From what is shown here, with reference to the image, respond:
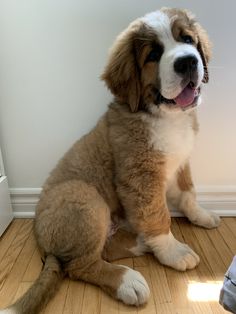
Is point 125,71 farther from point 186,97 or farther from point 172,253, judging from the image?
point 172,253

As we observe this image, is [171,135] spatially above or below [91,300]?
above

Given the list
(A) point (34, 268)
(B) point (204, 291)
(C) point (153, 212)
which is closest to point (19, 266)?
(A) point (34, 268)

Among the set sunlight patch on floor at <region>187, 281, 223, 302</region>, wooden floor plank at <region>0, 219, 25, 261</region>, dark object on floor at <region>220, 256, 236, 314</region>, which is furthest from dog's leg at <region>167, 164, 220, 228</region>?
dark object on floor at <region>220, 256, 236, 314</region>

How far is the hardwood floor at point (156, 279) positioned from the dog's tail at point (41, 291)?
0.22ft

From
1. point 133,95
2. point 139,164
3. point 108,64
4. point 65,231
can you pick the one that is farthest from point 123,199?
point 108,64

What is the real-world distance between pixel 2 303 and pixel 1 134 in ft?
2.97

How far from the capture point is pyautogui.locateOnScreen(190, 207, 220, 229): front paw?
6.17ft

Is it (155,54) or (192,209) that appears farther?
(192,209)

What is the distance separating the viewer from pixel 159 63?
139cm

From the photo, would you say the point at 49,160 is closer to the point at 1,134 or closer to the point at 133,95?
the point at 1,134

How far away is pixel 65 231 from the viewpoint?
57.9 inches

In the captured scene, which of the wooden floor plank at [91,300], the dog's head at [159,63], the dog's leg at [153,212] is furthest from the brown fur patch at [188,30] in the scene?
the wooden floor plank at [91,300]

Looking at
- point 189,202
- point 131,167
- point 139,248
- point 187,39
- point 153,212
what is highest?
point 187,39

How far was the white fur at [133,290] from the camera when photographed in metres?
1.38
